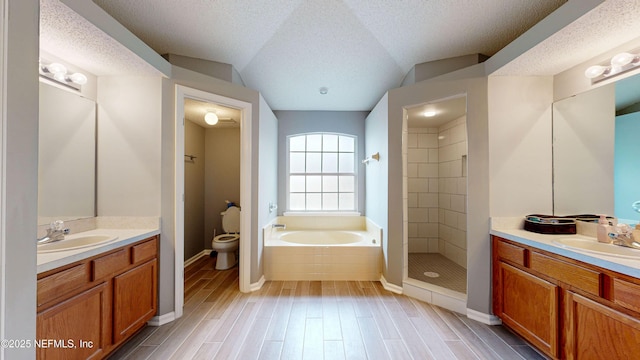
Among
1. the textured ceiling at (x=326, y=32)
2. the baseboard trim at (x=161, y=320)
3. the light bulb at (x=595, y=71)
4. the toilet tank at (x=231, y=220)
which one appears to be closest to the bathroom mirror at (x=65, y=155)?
the textured ceiling at (x=326, y=32)

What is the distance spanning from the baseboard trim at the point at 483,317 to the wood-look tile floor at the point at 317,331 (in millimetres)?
52

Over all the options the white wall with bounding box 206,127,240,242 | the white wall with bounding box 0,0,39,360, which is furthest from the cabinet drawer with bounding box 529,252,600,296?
the white wall with bounding box 206,127,240,242

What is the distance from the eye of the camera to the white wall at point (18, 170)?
778 millimetres

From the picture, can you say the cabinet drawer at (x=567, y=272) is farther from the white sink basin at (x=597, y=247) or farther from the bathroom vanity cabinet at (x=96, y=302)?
the bathroom vanity cabinet at (x=96, y=302)

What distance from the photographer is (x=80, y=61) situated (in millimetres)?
1820

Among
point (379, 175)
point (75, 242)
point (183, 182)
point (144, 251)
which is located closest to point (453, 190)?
point (379, 175)

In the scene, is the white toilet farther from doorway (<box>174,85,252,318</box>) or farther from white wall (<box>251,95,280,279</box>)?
doorway (<box>174,85,252,318</box>)

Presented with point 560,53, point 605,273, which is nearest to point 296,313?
point 605,273

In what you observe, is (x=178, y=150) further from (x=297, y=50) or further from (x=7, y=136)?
(x=297, y=50)

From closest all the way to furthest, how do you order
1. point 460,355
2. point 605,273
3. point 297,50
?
1. point 605,273
2. point 460,355
3. point 297,50

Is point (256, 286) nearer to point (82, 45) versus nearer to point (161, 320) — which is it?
point (161, 320)

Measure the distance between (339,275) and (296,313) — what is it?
875mm

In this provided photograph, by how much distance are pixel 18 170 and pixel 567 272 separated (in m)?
2.71

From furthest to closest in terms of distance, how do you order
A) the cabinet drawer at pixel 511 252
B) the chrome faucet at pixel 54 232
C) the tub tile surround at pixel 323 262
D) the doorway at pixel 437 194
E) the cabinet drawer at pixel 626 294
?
the doorway at pixel 437 194
the tub tile surround at pixel 323 262
the cabinet drawer at pixel 511 252
the chrome faucet at pixel 54 232
the cabinet drawer at pixel 626 294
